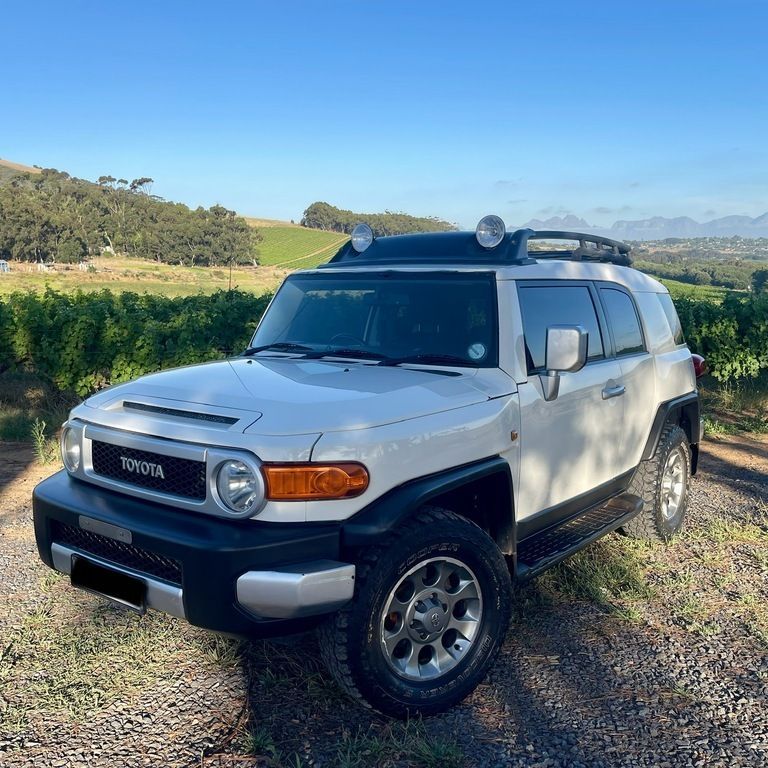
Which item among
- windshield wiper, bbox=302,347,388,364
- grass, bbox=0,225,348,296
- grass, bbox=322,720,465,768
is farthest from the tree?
grass, bbox=322,720,465,768

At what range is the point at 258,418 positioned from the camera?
9.01 feet

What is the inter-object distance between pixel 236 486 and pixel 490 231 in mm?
2287

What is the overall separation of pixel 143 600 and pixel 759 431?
29.1 feet

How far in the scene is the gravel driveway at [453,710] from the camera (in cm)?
278

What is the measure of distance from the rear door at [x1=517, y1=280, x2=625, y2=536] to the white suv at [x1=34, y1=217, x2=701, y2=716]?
2cm

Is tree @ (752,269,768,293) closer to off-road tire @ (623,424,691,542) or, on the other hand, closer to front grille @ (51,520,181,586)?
off-road tire @ (623,424,691,542)

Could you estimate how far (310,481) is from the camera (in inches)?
104

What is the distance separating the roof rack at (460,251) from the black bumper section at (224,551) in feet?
6.74

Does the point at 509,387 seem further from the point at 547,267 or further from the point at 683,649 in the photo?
the point at 683,649

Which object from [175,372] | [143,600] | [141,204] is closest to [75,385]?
[175,372]

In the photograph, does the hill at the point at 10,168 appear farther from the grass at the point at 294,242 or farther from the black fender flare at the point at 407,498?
the black fender flare at the point at 407,498

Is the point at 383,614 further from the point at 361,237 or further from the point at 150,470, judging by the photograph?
the point at 361,237

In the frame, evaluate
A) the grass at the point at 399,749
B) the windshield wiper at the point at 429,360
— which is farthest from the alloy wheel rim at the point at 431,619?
the windshield wiper at the point at 429,360

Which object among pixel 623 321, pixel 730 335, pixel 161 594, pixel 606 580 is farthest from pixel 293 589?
pixel 730 335
